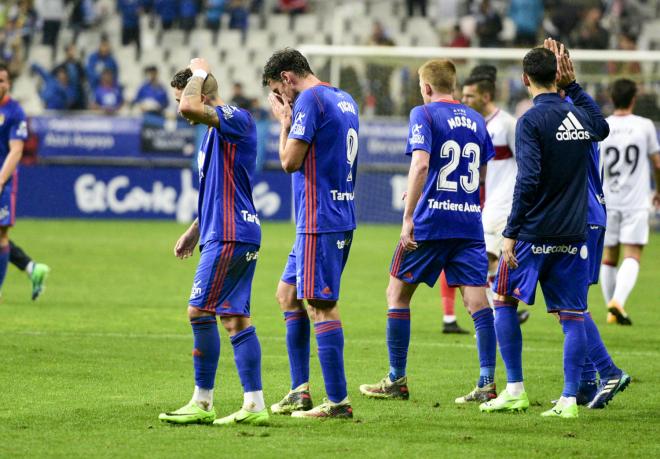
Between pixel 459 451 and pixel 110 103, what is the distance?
23.0m

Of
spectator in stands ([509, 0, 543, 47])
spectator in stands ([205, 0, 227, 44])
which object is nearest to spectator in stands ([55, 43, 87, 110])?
spectator in stands ([205, 0, 227, 44])

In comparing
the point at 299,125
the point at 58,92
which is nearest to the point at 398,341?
the point at 299,125

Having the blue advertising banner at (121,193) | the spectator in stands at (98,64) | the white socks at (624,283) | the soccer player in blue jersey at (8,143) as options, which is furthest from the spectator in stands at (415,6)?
the soccer player in blue jersey at (8,143)

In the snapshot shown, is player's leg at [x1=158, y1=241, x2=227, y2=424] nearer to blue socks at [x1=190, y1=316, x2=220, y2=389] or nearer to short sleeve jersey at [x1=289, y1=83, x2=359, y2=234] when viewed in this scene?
blue socks at [x1=190, y1=316, x2=220, y2=389]

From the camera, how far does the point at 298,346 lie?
7.75 m

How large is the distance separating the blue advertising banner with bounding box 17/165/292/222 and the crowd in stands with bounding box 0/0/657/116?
7.03 feet

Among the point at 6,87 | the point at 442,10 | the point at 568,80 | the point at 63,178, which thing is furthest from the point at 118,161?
the point at 568,80

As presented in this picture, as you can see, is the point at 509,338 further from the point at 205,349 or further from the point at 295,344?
the point at 205,349

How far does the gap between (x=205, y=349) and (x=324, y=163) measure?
4.31 ft

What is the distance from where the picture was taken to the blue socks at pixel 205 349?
7.15 metres

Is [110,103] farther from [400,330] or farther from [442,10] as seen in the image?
[400,330]

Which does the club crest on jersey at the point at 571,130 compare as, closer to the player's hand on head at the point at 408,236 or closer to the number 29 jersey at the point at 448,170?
the number 29 jersey at the point at 448,170

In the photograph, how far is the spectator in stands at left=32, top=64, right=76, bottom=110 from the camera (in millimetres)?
28062

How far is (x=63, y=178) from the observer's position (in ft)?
85.3
